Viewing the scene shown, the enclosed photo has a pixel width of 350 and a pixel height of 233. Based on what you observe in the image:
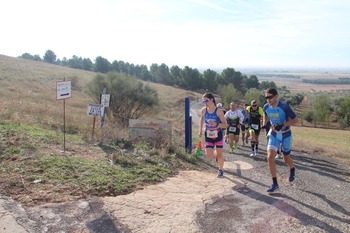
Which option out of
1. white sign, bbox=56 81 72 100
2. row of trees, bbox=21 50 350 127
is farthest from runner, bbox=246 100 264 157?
row of trees, bbox=21 50 350 127

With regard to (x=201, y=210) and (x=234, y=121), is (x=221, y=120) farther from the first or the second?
(x=234, y=121)

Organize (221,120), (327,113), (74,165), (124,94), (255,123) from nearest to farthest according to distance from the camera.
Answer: (74,165) < (221,120) < (255,123) < (124,94) < (327,113)

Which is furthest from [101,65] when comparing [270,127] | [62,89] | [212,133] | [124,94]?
[270,127]

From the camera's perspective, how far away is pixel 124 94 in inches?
957

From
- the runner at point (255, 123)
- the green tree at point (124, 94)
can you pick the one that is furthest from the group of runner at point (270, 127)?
the green tree at point (124, 94)

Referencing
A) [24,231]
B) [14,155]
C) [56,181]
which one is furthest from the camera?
[14,155]

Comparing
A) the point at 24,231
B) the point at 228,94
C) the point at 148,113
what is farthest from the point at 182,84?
the point at 24,231

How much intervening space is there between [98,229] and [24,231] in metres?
0.91

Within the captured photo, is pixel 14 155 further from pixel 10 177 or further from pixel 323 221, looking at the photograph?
pixel 323 221

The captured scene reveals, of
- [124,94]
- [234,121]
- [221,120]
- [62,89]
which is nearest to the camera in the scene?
[221,120]

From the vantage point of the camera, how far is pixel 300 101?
8162 centimetres

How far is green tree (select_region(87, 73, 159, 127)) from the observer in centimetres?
2350

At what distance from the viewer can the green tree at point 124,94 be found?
77.1 feet

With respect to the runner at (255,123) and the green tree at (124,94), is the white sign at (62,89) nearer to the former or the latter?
the runner at (255,123)
